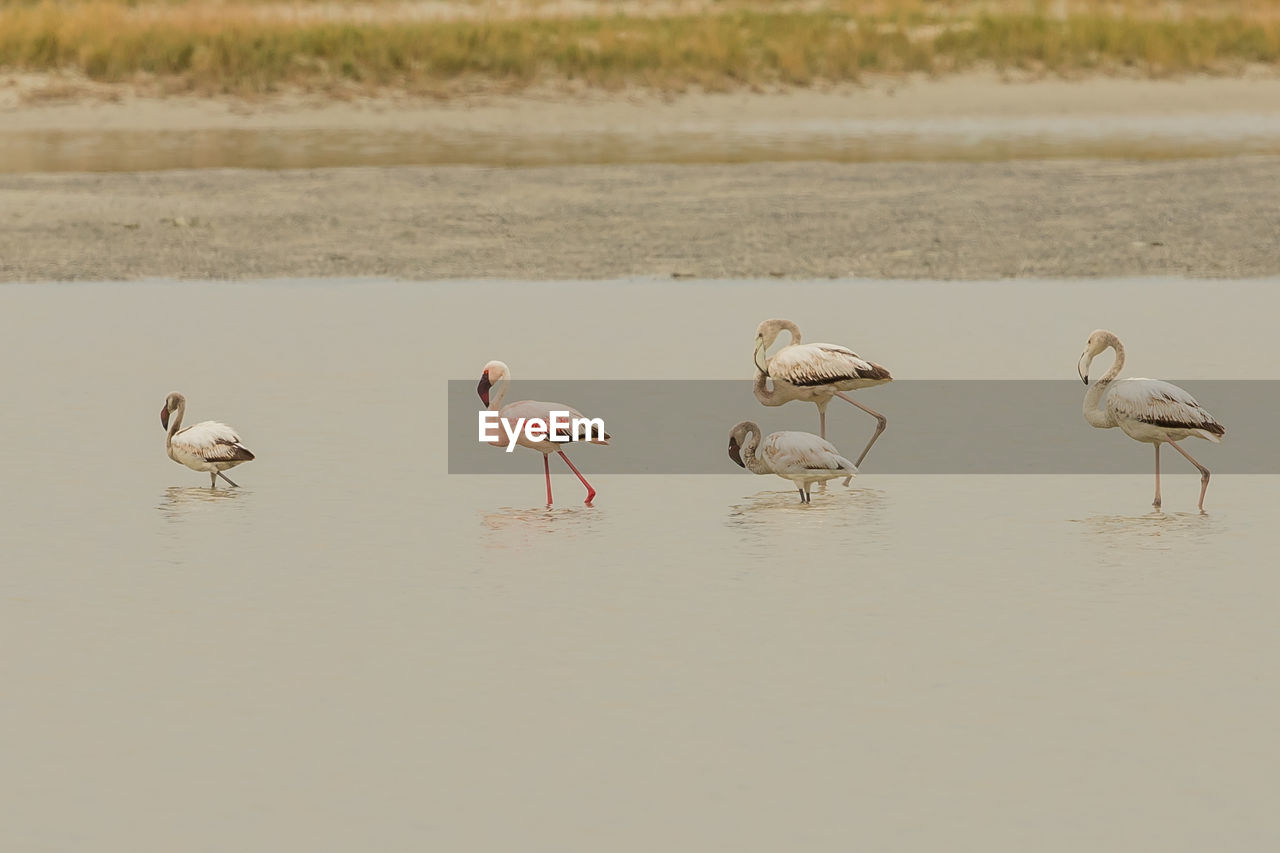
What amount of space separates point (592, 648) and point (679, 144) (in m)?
22.8

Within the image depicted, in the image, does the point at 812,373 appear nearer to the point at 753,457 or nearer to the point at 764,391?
the point at 764,391

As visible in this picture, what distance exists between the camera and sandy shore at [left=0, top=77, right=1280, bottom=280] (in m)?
16.0

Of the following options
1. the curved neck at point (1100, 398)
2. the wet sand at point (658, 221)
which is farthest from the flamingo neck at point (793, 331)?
the wet sand at point (658, 221)

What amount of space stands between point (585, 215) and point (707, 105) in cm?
1529

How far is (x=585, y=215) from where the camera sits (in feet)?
62.3

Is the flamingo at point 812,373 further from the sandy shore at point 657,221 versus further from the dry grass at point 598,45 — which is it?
the dry grass at point 598,45

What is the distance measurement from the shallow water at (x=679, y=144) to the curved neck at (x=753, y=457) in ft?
57.2

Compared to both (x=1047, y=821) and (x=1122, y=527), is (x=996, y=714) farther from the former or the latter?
(x=1122, y=527)

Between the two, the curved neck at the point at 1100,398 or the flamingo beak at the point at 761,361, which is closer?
the curved neck at the point at 1100,398

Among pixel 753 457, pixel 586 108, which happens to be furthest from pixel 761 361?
pixel 586 108

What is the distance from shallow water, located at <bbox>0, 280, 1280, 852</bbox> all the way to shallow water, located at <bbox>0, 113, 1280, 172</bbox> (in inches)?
619

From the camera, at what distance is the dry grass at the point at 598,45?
1387 inches

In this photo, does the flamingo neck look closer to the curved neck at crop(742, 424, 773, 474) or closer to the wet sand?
the curved neck at crop(742, 424, 773, 474)

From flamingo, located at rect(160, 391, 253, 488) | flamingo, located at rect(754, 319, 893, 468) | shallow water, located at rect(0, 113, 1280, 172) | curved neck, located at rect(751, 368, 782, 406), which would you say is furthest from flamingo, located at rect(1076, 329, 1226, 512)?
shallow water, located at rect(0, 113, 1280, 172)
